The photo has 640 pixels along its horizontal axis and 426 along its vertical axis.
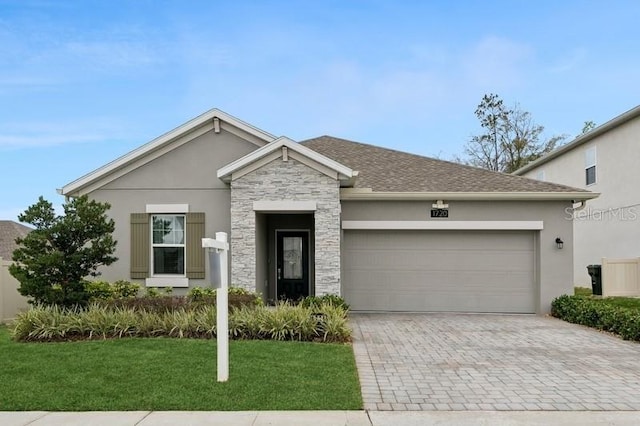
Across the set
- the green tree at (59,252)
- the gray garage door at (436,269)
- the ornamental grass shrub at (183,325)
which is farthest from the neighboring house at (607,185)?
the green tree at (59,252)

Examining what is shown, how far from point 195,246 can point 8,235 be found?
22.2 m

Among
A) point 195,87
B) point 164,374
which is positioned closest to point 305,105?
point 195,87

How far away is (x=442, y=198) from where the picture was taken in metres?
14.1

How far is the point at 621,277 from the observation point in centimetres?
1767

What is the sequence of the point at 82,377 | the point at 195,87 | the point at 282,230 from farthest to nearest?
the point at 195,87, the point at 282,230, the point at 82,377

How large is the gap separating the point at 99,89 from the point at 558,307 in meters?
14.8

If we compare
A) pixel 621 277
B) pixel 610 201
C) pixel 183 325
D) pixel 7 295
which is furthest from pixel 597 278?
pixel 7 295

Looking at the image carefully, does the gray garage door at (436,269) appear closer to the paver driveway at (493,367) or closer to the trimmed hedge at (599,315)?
the trimmed hedge at (599,315)

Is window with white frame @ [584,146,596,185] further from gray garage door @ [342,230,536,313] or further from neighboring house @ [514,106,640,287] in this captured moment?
gray garage door @ [342,230,536,313]

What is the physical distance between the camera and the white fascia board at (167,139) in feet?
46.5

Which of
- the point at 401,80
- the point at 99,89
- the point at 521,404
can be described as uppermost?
the point at 401,80

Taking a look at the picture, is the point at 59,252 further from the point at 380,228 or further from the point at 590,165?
the point at 590,165

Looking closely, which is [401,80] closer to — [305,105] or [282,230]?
[305,105]

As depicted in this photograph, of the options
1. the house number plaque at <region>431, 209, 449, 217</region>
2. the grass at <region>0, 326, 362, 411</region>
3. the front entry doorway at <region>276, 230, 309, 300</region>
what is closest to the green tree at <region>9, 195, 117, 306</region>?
the grass at <region>0, 326, 362, 411</region>
